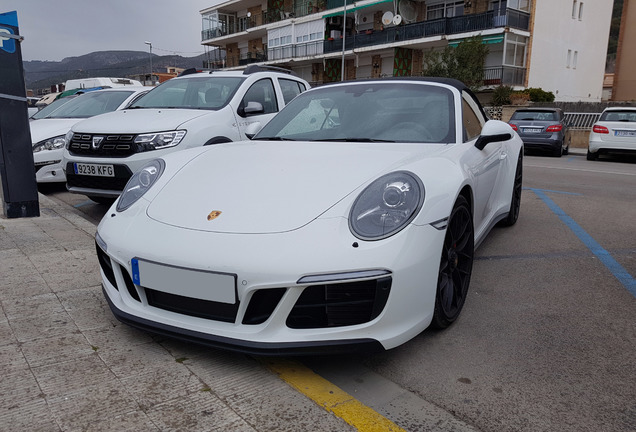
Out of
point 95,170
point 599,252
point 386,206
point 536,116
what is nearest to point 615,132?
point 536,116

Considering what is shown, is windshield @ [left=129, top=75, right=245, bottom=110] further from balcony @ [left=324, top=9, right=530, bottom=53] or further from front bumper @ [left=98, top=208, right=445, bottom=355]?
balcony @ [left=324, top=9, right=530, bottom=53]

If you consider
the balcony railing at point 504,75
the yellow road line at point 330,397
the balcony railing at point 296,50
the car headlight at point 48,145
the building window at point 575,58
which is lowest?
the yellow road line at point 330,397

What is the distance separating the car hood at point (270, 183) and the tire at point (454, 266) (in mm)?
393

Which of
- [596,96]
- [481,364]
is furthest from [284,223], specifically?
[596,96]

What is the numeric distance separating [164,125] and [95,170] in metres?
0.82

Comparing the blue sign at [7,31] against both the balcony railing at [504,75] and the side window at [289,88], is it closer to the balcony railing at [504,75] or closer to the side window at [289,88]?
the side window at [289,88]

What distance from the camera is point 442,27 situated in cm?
2991

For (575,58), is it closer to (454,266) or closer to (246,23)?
(246,23)

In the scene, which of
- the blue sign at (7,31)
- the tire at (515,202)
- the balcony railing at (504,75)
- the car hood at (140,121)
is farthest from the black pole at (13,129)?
the balcony railing at (504,75)

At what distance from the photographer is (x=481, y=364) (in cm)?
242

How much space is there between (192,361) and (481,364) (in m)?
1.33

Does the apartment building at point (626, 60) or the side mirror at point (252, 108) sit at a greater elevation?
the apartment building at point (626, 60)

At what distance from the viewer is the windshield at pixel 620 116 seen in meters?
13.5

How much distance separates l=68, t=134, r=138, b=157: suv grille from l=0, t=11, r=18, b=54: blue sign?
3.34ft
